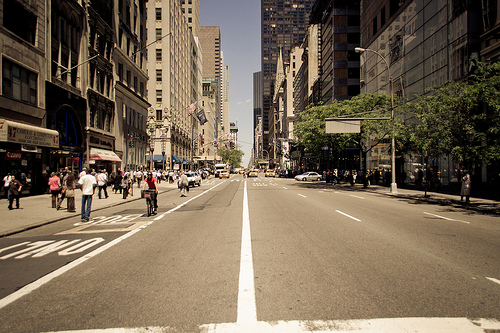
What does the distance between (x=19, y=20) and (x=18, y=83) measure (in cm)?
427

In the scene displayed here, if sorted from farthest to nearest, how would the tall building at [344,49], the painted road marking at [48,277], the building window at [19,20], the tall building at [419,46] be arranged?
1. the tall building at [344,49]
2. the tall building at [419,46]
3. the building window at [19,20]
4. the painted road marking at [48,277]

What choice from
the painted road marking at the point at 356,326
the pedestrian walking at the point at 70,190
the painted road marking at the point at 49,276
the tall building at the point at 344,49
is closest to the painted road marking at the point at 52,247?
the painted road marking at the point at 49,276

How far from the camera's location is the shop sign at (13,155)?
66.0ft

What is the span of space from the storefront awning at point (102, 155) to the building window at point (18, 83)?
959 centimetres

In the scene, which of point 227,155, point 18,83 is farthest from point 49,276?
point 227,155

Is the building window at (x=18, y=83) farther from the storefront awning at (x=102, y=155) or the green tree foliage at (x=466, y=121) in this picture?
the green tree foliage at (x=466, y=121)

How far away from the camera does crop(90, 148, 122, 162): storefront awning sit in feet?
105

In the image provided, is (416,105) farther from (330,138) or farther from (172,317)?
(172,317)

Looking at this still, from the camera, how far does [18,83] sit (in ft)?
70.0

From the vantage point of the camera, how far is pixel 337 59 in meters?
57.9

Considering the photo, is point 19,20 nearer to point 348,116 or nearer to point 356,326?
point 348,116

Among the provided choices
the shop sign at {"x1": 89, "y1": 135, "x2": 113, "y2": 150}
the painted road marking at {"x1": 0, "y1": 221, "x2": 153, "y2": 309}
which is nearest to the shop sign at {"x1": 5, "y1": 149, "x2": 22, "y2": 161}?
the shop sign at {"x1": 89, "y1": 135, "x2": 113, "y2": 150}

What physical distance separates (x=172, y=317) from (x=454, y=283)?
4.21m

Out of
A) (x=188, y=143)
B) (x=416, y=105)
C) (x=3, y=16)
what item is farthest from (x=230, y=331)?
(x=188, y=143)
